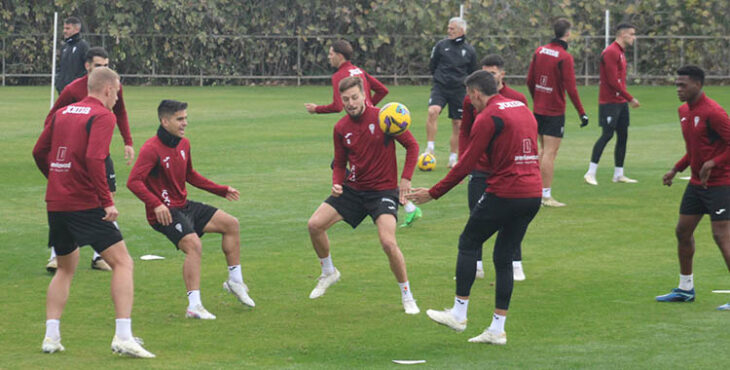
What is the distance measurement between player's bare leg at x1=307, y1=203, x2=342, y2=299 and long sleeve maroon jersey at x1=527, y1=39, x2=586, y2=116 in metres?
6.13

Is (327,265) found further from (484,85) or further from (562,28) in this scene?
(562,28)

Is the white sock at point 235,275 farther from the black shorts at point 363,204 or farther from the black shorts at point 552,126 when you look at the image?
the black shorts at point 552,126

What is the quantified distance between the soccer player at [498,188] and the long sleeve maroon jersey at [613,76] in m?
8.52

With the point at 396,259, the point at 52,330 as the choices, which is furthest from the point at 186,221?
the point at 396,259

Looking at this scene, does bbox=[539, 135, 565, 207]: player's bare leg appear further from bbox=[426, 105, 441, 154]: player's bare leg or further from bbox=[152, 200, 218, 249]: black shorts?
bbox=[152, 200, 218, 249]: black shorts

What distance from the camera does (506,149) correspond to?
8.27 metres

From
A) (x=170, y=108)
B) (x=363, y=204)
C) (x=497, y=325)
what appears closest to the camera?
(x=497, y=325)

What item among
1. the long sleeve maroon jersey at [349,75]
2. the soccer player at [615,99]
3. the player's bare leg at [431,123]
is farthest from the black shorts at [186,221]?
the player's bare leg at [431,123]

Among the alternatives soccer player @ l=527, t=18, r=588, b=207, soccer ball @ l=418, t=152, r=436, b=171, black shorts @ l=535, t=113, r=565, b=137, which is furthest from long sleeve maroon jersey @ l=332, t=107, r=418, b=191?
soccer ball @ l=418, t=152, r=436, b=171

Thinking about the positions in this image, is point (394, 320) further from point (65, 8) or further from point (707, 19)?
point (65, 8)

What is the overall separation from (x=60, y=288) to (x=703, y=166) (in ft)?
17.3

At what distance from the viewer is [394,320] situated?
9.21 meters

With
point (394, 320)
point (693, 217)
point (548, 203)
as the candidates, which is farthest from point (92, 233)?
point (548, 203)

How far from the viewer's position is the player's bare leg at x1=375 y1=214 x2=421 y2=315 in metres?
9.35
